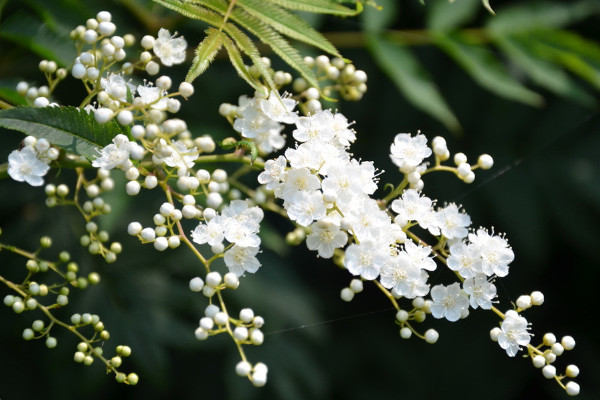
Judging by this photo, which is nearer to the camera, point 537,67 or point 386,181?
point 537,67

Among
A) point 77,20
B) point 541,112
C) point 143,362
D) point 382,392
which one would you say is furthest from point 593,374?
point 77,20

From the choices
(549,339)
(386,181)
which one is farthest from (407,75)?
(549,339)

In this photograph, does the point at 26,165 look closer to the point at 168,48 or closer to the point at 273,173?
the point at 168,48

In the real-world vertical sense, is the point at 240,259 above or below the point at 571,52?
below

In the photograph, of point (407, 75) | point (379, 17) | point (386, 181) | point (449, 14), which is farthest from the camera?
point (386, 181)

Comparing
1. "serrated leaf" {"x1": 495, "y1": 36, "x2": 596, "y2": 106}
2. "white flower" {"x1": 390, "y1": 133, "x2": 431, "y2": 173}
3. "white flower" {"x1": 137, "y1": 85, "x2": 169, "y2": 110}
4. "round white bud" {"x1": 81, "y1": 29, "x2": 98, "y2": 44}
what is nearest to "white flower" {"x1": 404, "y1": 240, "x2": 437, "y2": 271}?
"white flower" {"x1": 390, "y1": 133, "x2": 431, "y2": 173}

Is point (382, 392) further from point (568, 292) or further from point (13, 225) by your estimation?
point (13, 225)

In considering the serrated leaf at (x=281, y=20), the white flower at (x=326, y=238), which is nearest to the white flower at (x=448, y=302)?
the white flower at (x=326, y=238)

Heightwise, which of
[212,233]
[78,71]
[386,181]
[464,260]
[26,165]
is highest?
[464,260]

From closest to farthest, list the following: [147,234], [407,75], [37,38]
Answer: [147,234]
[37,38]
[407,75]
